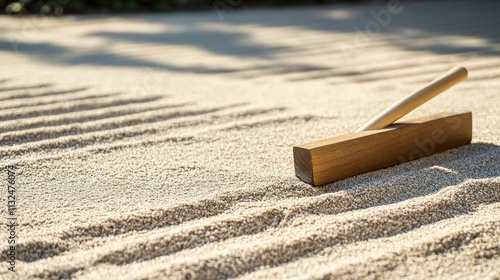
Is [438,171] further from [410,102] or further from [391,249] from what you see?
[391,249]

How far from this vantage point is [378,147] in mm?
1433

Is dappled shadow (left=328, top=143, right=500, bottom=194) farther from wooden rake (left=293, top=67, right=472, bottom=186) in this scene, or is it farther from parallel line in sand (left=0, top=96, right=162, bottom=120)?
parallel line in sand (left=0, top=96, right=162, bottom=120)

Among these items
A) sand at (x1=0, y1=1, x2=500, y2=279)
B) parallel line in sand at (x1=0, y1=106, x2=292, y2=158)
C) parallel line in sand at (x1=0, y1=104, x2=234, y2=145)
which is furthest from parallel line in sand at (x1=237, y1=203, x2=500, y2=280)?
parallel line in sand at (x1=0, y1=104, x2=234, y2=145)

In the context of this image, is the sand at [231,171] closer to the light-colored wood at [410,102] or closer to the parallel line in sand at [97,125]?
the parallel line in sand at [97,125]

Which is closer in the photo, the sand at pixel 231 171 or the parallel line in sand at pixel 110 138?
the sand at pixel 231 171

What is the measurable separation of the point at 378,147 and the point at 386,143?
3 cm

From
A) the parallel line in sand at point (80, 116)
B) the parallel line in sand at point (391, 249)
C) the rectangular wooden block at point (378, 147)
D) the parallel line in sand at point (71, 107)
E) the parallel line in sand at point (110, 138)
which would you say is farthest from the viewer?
the parallel line in sand at point (71, 107)

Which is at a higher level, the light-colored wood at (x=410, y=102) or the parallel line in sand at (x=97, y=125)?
the light-colored wood at (x=410, y=102)

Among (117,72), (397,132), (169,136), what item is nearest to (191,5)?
(117,72)

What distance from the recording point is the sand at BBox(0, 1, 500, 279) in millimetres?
1060

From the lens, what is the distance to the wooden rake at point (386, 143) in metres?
1.35

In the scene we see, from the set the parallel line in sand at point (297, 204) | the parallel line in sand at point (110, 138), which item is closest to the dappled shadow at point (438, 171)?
the parallel line in sand at point (297, 204)

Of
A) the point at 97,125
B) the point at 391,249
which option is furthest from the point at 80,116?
the point at 391,249

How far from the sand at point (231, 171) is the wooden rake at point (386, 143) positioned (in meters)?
0.04
